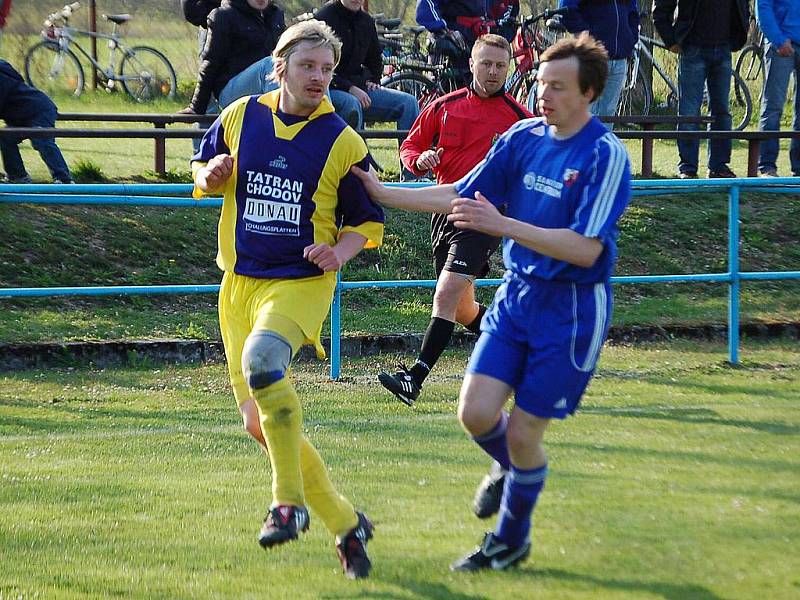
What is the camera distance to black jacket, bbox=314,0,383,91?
424 inches

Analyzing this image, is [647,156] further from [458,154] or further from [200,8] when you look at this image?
[458,154]

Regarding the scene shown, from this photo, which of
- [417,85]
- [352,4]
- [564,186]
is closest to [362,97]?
[352,4]

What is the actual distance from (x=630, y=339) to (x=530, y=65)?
175 inches

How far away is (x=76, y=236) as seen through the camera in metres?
10.8

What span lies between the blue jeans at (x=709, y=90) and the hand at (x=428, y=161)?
5364 mm

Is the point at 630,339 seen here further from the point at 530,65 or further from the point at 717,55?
the point at 530,65

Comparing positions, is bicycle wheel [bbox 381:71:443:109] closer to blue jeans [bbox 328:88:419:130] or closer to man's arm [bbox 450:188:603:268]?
blue jeans [bbox 328:88:419:130]

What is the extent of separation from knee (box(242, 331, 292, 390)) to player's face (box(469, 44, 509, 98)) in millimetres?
3573

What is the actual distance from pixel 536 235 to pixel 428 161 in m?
3.10

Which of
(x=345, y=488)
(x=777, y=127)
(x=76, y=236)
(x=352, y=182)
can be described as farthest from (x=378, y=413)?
(x=777, y=127)

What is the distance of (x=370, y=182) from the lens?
493 cm

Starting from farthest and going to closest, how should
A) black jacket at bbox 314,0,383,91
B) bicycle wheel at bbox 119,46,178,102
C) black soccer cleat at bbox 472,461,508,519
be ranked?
bicycle wheel at bbox 119,46,178,102, black jacket at bbox 314,0,383,91, black soccer cleat at bbox 472,461,508,519

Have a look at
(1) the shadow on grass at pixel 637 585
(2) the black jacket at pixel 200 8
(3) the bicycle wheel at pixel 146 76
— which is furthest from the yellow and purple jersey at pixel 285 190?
(3) the bicycle wheel at pixel 146 76

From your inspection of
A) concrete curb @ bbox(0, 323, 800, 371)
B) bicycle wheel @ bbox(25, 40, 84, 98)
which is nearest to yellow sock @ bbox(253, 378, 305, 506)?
concrete curb @ bbox(0, 323, 800, 371)
